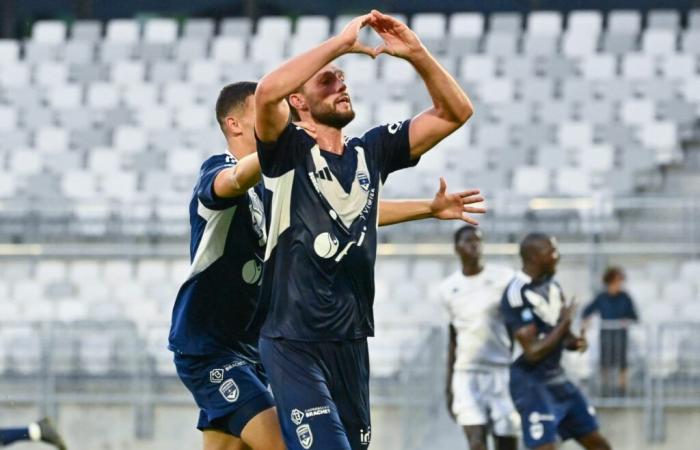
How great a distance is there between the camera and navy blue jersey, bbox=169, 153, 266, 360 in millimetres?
7250

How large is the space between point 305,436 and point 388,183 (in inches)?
485

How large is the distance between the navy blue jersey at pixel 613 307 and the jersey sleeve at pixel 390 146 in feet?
29.3

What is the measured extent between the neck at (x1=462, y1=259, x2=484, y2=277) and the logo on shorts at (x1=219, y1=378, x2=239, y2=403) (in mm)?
4518

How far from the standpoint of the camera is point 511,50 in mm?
20828

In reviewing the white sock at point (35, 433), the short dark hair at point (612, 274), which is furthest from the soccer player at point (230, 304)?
the short dark hair at point (612, 274)

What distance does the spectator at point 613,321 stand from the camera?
1454cm

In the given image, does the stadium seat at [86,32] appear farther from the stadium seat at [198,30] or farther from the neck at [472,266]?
the neck at [472,266]

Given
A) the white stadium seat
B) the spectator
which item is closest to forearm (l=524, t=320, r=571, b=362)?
the spectator

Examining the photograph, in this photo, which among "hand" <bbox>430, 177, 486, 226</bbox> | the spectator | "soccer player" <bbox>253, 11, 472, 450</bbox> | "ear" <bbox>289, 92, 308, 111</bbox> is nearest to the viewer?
"soccer player" <bbox>253, 11, 472, 450</bbox>

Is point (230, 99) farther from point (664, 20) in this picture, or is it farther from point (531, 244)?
point (664, 20)

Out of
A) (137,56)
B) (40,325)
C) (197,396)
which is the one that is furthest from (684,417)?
(137,56)

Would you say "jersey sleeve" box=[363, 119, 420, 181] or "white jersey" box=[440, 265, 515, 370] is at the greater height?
"jersey sleeve" box=[363, 119, 420, 181]

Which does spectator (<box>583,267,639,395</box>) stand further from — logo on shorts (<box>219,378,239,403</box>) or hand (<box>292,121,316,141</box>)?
hand (<box>292,121,316,141</box>)

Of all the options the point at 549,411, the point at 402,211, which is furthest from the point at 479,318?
the point at 402,211
